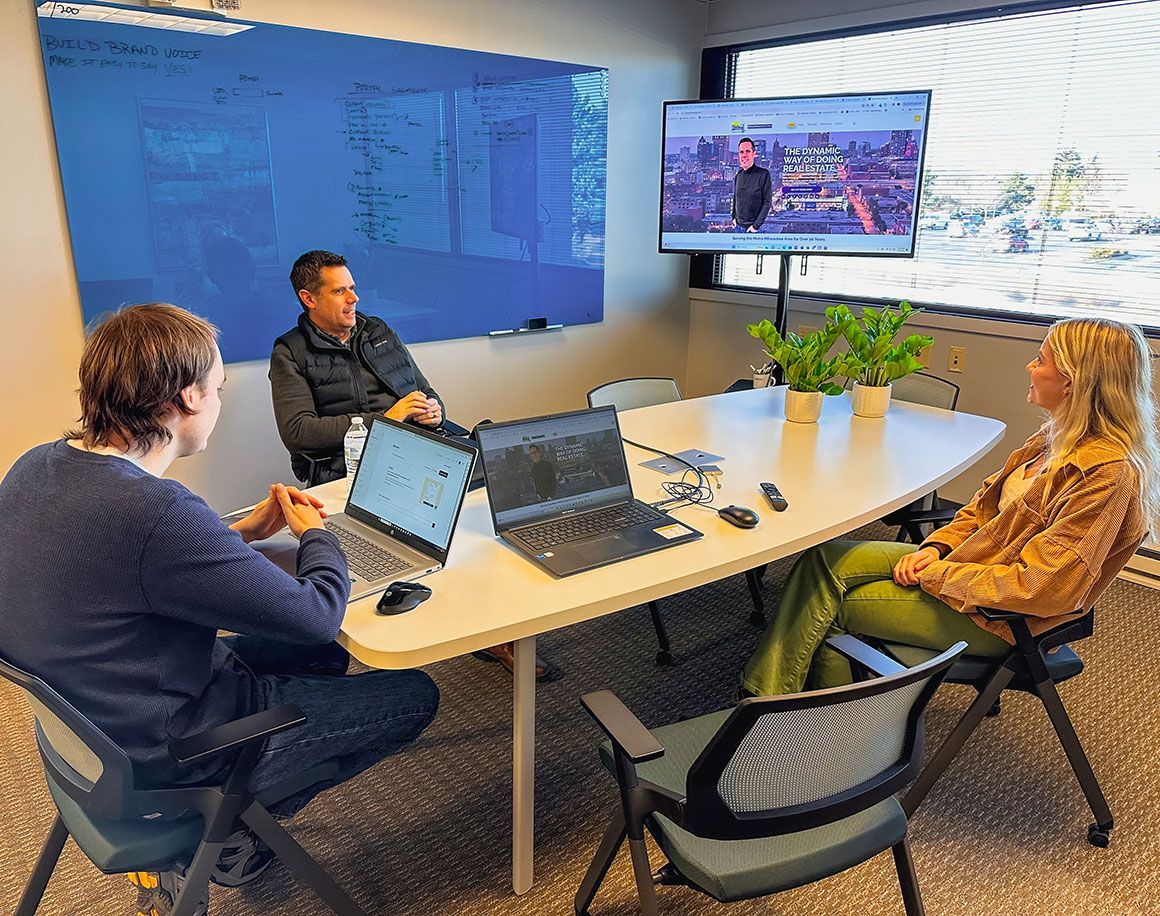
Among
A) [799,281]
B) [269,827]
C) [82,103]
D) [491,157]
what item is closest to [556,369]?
[491,157]

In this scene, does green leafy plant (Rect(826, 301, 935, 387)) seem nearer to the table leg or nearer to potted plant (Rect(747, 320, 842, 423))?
potted plant (Rect(747, 320, 842, 423))

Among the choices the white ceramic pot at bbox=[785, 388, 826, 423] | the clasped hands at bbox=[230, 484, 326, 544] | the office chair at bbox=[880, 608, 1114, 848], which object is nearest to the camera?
the clasped hands at bbox=[230, 484, 326, 544]

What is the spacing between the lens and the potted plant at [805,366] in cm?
275

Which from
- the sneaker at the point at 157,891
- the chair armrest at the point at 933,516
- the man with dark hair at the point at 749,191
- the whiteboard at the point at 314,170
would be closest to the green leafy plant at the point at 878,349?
the chair armrest at the point at 933,516

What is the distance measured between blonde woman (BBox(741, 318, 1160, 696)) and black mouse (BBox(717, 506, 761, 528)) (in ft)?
0.94

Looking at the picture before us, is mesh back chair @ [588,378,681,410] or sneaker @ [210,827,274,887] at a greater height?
mesh back chair @ [588,378,681,410]

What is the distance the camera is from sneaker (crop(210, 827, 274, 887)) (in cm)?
156

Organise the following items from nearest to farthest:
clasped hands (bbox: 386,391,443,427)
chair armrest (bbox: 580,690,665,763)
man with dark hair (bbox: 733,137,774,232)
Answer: chair armrest (bbox: 580,690,665,763), clasped hands (bbox: 386,391,443,427), man with dark hair (bbox: 733,137,774,232)

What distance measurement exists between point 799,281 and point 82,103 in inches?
138

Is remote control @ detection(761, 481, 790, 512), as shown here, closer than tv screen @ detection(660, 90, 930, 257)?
Yes

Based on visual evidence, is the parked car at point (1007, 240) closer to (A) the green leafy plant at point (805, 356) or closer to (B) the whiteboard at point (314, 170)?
(A) the green leafy plant at point (805, 356)

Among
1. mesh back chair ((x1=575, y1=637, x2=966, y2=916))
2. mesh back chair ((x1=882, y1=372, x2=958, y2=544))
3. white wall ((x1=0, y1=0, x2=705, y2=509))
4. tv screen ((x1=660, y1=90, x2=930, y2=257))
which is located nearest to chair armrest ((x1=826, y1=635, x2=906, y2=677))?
mesh back chair ((x1=575, y1=637, x2=966, y2=916))

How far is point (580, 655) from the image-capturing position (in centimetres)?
284

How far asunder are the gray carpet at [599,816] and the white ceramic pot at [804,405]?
2.83 feet
